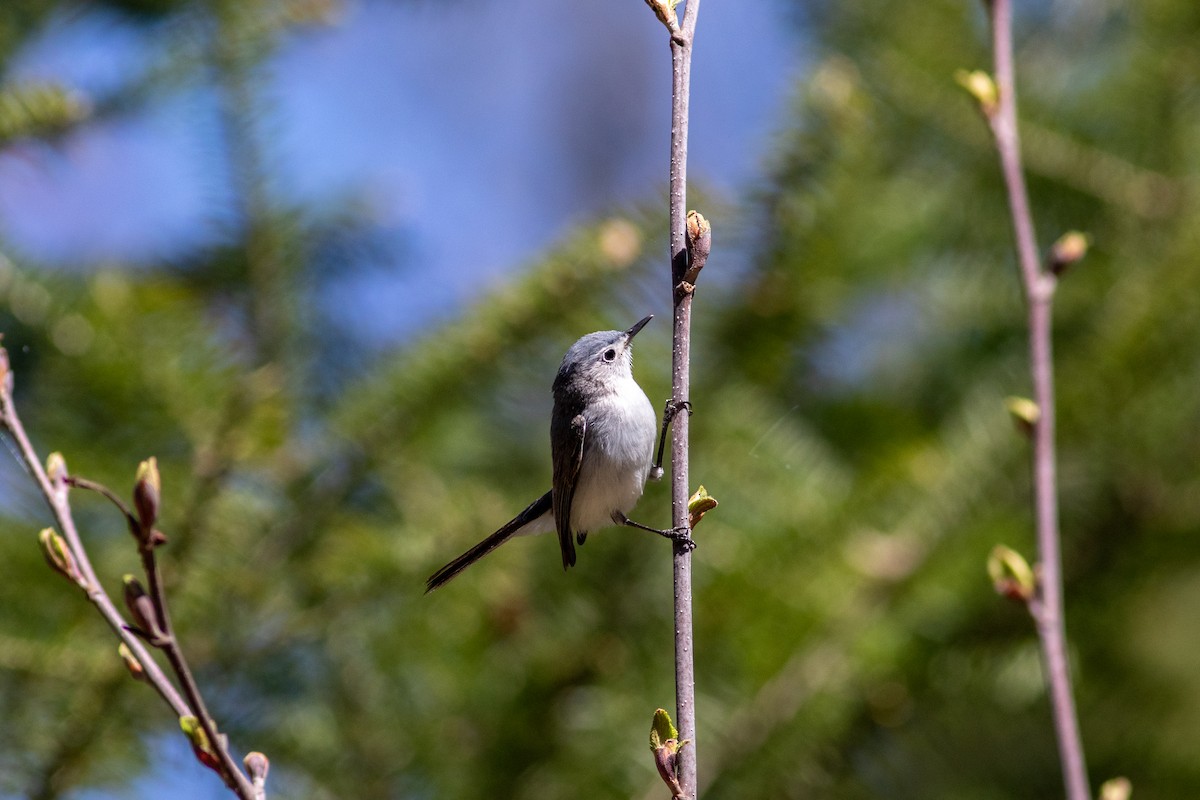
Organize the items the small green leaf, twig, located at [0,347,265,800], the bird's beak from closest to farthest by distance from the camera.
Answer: twig, located at [0,347,265,800]
the small green leaf
the bird's beak

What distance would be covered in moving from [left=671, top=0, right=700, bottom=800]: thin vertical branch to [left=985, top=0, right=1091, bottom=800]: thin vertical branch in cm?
38

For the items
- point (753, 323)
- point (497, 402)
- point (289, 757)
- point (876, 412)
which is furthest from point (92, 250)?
point (876, 412)

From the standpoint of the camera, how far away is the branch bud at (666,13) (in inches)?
37.8

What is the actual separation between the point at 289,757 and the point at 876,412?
3.90ft

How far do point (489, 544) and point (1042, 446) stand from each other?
729 mm

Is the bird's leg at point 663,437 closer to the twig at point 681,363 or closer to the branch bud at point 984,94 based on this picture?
the twig at point 681,363

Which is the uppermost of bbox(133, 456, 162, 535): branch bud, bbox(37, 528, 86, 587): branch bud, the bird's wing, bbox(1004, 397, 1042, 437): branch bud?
bbox(1004, 397, 1042, 437): branch bud

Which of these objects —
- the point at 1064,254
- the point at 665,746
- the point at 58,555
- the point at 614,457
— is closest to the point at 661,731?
the point at 665,746

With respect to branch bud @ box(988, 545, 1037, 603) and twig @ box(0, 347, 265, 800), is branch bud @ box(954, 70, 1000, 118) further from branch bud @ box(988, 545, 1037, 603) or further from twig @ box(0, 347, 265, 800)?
twig @ box(0, 347, 265, 800)

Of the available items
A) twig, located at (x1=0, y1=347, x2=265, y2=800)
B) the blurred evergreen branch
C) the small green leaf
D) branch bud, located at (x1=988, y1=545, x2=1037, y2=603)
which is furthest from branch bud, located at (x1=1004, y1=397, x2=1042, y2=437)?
the blurred evergreen branch

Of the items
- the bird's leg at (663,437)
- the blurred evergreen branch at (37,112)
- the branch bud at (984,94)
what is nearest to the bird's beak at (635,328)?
the bird's leg at (663,437)

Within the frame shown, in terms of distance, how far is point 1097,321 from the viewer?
1.87 meters

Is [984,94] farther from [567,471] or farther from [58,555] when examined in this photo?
[58,555]

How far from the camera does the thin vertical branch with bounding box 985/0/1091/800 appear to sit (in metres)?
1.06
